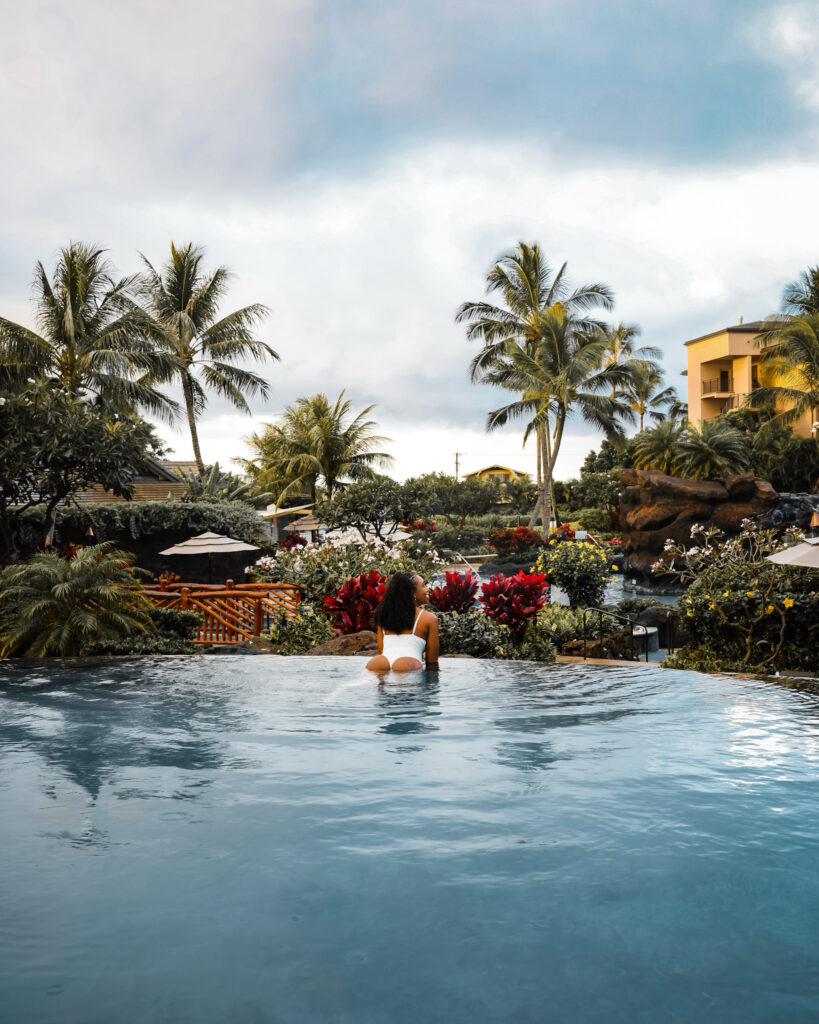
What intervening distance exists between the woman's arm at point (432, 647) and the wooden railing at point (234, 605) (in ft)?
15.9

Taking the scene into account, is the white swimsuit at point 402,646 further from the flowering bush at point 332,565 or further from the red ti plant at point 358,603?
the flowering bush at point 332,565

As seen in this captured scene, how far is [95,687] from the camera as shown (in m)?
8.30

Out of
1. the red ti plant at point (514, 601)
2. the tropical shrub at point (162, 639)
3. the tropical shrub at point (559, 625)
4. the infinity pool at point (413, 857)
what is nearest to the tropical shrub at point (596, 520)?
the tropical shrub at point (559, 625)

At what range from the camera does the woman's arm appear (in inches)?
322

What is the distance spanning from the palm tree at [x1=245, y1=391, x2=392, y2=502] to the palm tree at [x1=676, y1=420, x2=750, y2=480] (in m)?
13.0

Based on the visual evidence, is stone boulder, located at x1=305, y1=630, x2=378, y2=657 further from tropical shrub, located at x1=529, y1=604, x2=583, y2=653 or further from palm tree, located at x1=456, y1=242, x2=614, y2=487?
palm tree, located at x1=456, y1=242, x2=614, y2=487

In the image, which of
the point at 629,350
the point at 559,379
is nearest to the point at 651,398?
the point at 629,350

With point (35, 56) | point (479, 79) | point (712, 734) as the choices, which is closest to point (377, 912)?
point (712, 734)

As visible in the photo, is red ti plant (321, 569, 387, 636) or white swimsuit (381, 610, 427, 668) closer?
white swimsuit (381, 610, 427, 668)

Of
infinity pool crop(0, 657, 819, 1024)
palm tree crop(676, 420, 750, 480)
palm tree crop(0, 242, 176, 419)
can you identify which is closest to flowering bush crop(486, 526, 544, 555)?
palm tree crop(676, 420, 750, 480)

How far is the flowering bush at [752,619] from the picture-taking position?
918 centimetres

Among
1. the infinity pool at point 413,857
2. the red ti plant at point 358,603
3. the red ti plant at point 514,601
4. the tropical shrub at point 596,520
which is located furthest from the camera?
the tropical shrub at point 596,520

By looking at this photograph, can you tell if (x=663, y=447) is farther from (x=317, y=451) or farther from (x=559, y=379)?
(x=317, y=451)

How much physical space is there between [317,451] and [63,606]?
27484mm
